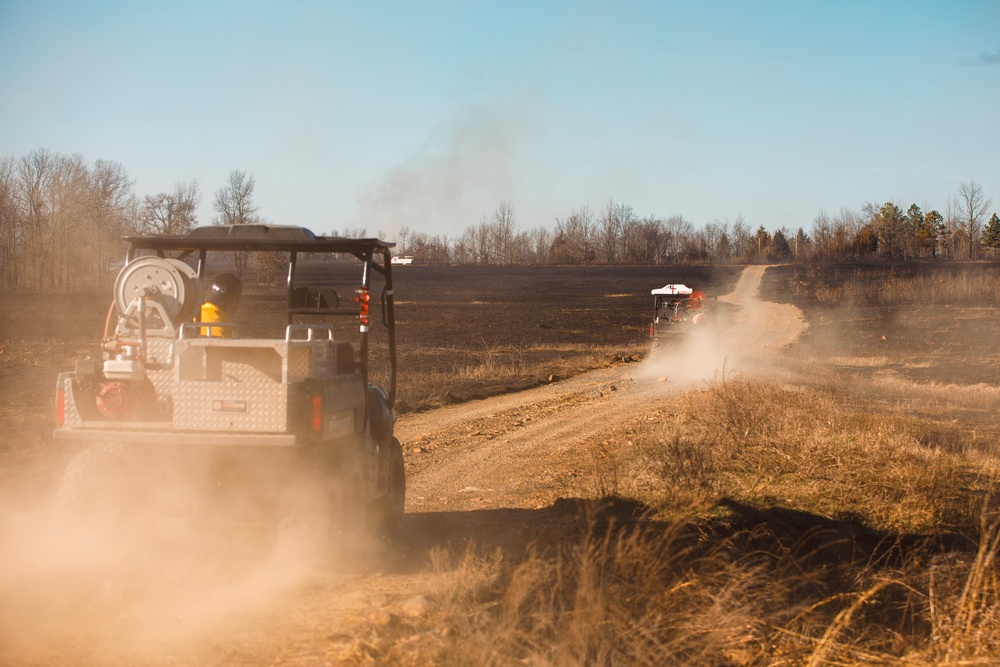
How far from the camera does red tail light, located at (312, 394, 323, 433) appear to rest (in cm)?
572

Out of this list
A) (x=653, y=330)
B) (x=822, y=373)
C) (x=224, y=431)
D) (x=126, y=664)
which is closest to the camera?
(x=126, y=664)

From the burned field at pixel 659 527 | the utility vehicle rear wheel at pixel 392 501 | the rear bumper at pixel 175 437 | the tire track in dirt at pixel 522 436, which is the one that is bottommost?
the tire track in dirt at pixel 522 436

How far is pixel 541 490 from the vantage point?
9.59 m

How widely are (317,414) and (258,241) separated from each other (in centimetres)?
166

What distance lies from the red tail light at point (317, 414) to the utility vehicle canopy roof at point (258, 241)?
1357 mm

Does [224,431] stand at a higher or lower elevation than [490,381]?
higher

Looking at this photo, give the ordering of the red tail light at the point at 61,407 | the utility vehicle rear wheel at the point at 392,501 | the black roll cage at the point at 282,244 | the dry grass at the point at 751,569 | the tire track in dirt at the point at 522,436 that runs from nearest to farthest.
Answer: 1. the dry grass at the point at 751,569
2. the red tail light at the point at 61,407
3. the black roll cage at the point at 282,244
4. the utility vehicle rear wheel at the point at 392,501
5. the tire track in dirt at the point at 522,436

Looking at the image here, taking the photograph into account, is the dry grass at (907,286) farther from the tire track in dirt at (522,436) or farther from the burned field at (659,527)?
the tire track in dirt at (522,436)

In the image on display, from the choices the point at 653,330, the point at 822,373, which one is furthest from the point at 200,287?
the point at 653,330

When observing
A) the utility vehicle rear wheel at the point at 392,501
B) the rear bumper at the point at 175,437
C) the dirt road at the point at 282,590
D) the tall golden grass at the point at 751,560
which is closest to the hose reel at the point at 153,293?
the rear bumper at the point at 175,437

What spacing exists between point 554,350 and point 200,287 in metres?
27.9

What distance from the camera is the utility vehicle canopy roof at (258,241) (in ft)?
21.7

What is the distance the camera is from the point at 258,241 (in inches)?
263

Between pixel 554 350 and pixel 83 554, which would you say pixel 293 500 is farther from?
pixel 554 350
